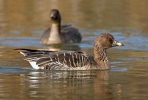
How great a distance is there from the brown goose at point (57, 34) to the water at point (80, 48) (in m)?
0.38

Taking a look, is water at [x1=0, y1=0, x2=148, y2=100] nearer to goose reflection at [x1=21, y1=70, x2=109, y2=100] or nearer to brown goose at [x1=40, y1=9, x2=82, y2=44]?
goose reflection at [x1=21, y1=70, x2=109, y2=100]

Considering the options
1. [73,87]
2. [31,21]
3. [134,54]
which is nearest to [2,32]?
[31,21]

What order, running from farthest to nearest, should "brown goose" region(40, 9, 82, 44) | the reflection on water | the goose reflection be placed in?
"brown goose" region(40, 9, 82, 44) < the goose reflection < the reflection on water

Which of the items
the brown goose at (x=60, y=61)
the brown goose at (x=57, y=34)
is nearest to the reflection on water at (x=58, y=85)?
the brown goose at (x=60, y=61)

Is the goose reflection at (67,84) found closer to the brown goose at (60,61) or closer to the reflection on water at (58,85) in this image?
the reflection on water at (58,85)

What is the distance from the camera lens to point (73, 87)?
45.6ft

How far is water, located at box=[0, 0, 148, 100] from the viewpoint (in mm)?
13430

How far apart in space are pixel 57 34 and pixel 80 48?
80.9 inches

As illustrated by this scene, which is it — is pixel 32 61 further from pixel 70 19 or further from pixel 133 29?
pixel 70 19

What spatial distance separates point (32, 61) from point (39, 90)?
2.71 m

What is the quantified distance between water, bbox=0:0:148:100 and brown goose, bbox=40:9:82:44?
0.38 m

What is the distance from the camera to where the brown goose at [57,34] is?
22906mm

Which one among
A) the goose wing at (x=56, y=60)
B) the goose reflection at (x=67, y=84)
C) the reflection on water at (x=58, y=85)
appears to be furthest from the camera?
the goose wing at (x=56, y=60)

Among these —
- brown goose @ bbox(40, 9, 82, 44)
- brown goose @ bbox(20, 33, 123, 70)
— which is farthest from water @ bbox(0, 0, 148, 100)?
brown goose @ bbox(40, 9, 82, 44)
